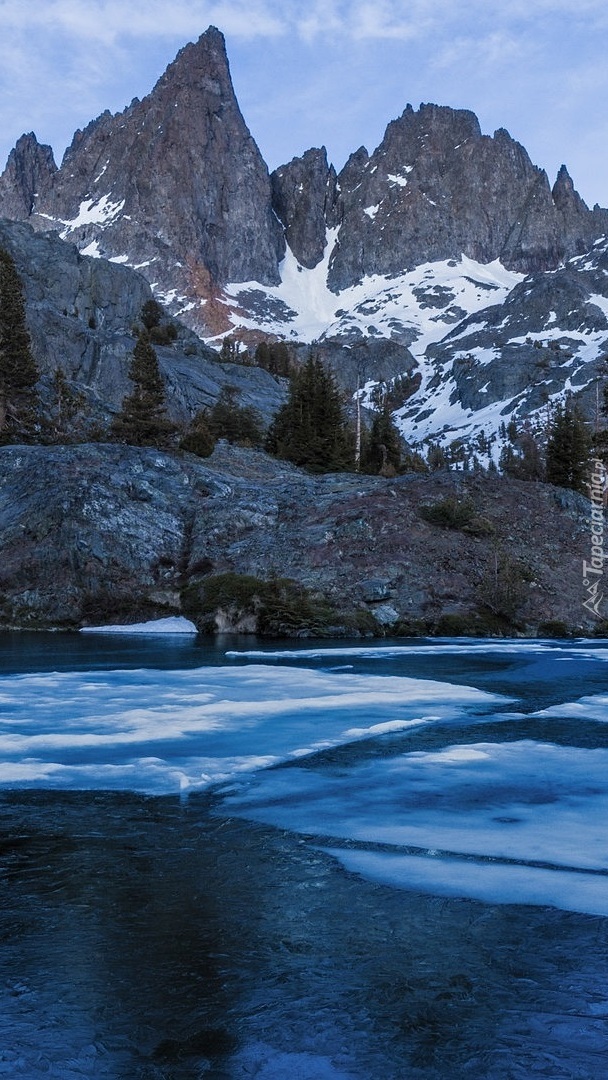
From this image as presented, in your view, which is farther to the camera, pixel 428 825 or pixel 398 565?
pixel 398 565

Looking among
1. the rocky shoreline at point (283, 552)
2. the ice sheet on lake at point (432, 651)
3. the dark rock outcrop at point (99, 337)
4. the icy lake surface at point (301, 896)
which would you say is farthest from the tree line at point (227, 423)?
the icy lake surface at point (301, 896)

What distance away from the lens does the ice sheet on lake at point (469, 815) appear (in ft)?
17.6

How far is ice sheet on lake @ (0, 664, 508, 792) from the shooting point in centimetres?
848

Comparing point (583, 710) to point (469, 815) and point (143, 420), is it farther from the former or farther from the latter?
point (143, 420)

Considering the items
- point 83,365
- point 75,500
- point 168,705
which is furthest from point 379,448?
point 168,705

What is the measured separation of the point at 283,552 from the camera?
32125mm

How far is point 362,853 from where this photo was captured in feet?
19.3

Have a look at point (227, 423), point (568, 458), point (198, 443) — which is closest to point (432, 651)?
point (198, 443)

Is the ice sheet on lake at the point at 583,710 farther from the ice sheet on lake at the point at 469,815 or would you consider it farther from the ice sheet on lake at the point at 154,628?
the ice sheet on lake at the point at 154,628

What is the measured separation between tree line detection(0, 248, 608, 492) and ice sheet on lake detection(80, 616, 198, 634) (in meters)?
15.0

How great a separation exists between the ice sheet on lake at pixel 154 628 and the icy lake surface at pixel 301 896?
1792 centimetres

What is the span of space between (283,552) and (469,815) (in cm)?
2544

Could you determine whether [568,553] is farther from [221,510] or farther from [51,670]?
[51,670]

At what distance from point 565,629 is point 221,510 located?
14.9m
